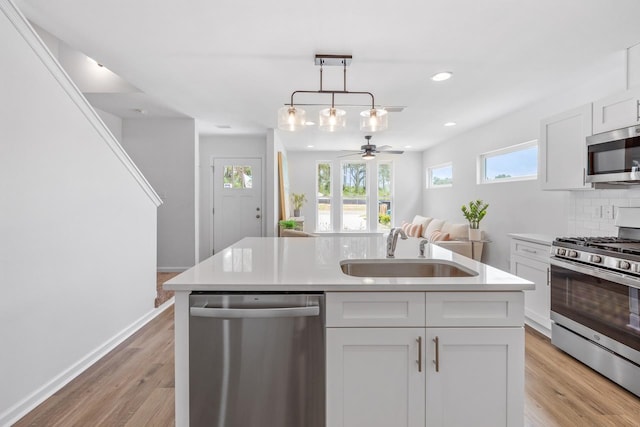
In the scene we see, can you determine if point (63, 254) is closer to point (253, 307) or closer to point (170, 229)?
point (253, 307)

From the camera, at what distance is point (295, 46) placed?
258cm

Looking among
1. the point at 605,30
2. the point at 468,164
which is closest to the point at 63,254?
the point at 605,30

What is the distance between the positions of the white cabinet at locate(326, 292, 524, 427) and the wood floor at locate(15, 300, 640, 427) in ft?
2.50

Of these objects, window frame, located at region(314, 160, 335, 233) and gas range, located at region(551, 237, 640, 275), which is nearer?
gas range, located at region(551, 237, 640, 275)

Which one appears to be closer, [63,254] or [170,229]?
[63,254]

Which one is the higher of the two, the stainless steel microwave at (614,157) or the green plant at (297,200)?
the stainless steel microwave at (614,157)

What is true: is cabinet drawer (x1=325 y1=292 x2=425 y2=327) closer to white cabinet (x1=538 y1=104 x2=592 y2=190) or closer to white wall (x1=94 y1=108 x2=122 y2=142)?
white cabinet (x1=538 y1=104 x2=592 y2=190)

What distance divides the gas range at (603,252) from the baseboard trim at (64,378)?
12.2 ft

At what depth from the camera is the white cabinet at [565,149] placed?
2.81 metres

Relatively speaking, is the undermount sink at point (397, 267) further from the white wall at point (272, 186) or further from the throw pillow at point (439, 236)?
the white wall at point (272, 186)

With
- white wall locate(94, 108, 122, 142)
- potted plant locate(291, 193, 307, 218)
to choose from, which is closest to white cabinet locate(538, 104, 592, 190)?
potted plant locate(291, 193, 307, 218)

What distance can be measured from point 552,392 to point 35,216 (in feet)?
11.2

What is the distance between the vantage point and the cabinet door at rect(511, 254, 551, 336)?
2984 millimetres

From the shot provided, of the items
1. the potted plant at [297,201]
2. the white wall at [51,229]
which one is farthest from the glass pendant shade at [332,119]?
the potted plant at [297,201]
